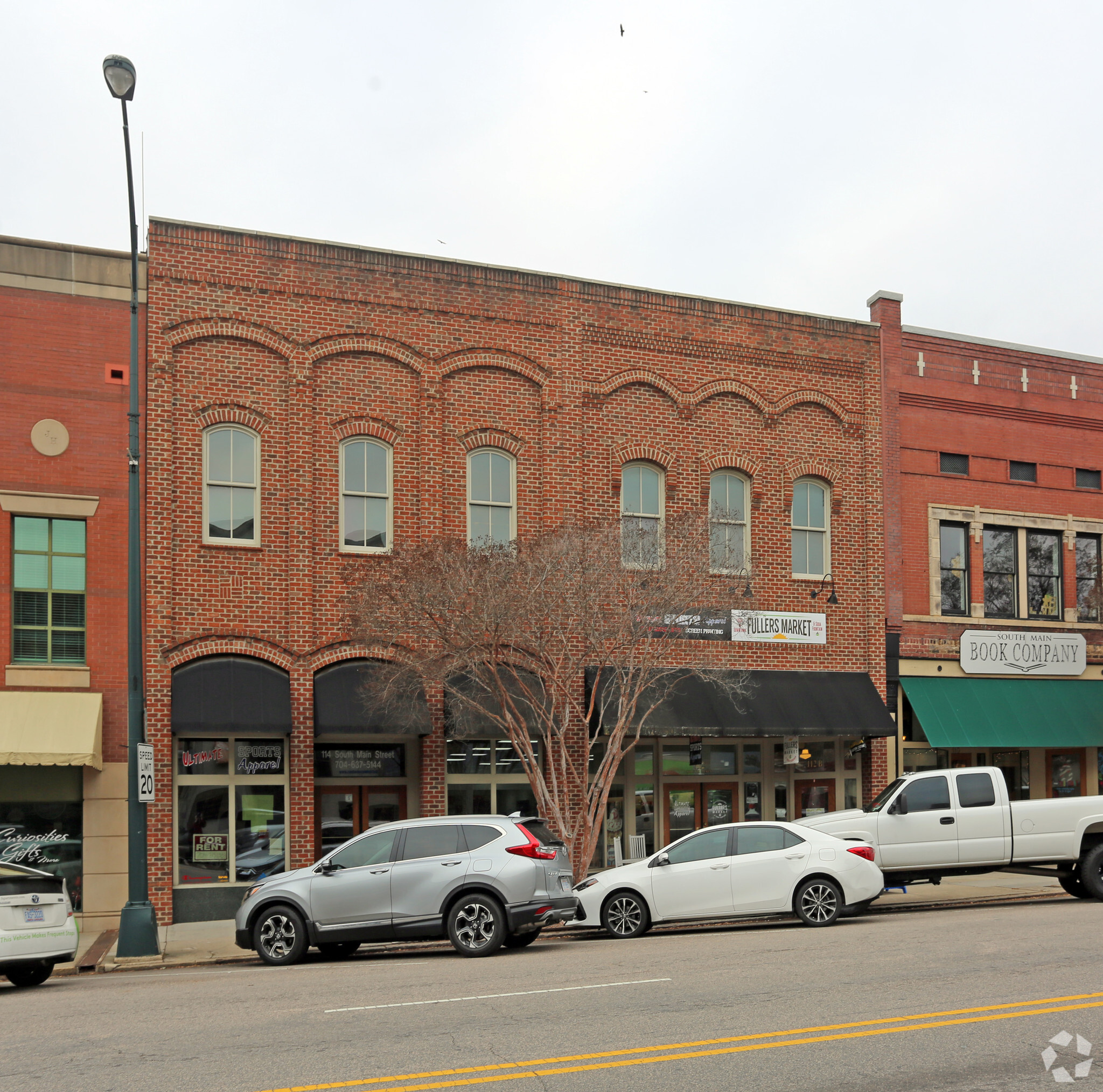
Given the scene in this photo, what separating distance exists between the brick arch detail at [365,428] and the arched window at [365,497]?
6.1 inches

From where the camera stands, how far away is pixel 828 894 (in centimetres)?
1541

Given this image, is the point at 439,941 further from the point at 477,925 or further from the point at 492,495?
the point at 492,495

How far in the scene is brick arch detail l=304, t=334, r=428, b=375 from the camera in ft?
70.3

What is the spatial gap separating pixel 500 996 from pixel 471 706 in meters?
10.0

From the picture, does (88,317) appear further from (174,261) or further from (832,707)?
(832,707)

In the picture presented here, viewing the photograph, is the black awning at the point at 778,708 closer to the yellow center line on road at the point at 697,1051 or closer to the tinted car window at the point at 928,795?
the tinted car window at the point at 928,795

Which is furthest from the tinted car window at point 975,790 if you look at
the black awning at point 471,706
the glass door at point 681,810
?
the glass door at point 681,810

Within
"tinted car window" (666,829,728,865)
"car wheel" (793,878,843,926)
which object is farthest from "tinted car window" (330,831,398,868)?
"car wheel" (793,878,843,926)

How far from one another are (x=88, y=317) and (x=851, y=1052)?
16.8 meters

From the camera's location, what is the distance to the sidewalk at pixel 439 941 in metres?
15.5

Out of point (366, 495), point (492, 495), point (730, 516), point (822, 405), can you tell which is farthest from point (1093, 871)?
point (366, 495)

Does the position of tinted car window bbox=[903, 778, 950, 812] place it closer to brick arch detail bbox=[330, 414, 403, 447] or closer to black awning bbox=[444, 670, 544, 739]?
black awning bbox=[444, 670, 544, 739]

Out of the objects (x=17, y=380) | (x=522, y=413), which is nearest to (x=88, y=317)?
(x=17, y=380)

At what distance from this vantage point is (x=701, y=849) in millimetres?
15648
